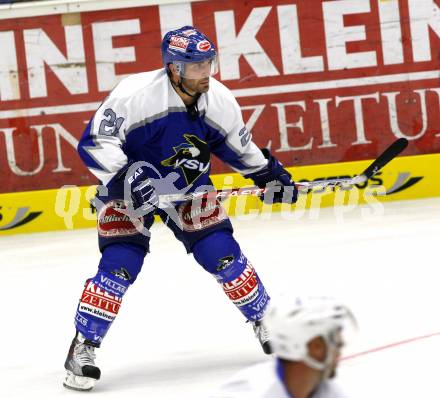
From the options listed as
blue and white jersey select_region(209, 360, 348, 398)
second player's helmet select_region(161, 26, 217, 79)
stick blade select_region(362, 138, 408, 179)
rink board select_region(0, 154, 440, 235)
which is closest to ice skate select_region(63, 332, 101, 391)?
second player's helmet select_region(161, 26, 217, 79)

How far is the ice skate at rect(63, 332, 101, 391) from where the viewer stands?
4152 mm

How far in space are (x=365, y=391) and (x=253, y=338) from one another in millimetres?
975

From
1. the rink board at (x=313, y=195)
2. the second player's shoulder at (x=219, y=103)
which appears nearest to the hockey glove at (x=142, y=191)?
the second player's shoulder at (x=219, y=103)

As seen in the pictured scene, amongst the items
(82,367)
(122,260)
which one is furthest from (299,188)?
(82,367)

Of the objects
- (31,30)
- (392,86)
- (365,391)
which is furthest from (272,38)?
(365,391)

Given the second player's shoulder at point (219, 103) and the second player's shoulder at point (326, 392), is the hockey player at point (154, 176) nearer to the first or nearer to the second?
the second player's shoulder at point (219, 103)

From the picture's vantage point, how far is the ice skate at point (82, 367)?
4.15 m

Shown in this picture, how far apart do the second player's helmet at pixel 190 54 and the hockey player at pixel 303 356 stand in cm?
207

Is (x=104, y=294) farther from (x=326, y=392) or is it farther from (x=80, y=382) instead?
(x=326, y=392)

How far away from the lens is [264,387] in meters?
2.13

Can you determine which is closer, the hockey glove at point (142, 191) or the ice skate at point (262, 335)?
the hockey glove at point (142, 191)

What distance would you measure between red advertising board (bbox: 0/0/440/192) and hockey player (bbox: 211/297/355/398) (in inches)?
230

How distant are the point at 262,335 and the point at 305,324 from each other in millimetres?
2176

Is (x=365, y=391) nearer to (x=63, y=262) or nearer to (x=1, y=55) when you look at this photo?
(x=63, y=262)
